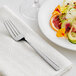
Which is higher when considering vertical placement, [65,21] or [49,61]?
[65,21]

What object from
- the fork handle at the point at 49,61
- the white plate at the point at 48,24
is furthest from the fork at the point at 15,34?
the white plate at the point at 48,24

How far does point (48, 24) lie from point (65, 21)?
11 centimetres

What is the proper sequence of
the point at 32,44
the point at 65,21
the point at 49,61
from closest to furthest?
the point at 49,61 < the point at 32,44 < the point at 65,21

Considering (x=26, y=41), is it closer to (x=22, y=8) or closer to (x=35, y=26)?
(x=35, y=26)

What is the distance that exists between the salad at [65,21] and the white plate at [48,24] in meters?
0.03

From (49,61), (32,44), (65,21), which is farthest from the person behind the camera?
(65,21)

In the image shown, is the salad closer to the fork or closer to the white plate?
the white plate

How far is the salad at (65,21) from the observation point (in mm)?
1185

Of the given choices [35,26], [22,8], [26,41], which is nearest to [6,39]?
[26,41]

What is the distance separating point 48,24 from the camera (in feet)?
4.20

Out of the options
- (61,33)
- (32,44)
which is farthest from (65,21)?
(32,44)

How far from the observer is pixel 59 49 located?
3.84 feet

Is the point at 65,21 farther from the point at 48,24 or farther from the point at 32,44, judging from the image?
the point at 32,44

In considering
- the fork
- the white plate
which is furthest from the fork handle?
the white plate
